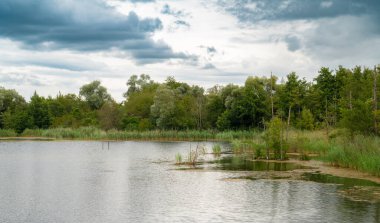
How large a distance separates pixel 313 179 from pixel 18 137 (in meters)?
75.1

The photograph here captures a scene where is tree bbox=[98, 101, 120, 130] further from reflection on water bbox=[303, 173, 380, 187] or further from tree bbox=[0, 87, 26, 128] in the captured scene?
reflection on water bbox=[303, 173, 380, 187]

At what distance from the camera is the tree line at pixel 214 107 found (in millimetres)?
77375

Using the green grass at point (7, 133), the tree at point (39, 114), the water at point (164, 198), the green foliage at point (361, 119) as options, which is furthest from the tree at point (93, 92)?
the green foliage at point (361, 119)

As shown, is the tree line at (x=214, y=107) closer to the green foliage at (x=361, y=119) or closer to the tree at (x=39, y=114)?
the tree at (x=39, y=114)

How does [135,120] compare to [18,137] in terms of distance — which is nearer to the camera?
[18,137]

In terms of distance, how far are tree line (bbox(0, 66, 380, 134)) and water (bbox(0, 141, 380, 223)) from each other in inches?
1360

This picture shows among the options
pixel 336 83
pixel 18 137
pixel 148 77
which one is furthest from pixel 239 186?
pixel 148 77

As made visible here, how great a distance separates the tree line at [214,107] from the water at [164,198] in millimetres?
34532

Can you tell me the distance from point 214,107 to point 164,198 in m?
74.8

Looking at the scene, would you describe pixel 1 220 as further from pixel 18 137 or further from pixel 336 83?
pixel 18 137

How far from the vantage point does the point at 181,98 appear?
11250cm

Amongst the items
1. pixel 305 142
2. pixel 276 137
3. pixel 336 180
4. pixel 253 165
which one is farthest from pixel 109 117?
pixel 336 180

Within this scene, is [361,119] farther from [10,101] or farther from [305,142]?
[10,101]

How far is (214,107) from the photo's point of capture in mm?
99438
